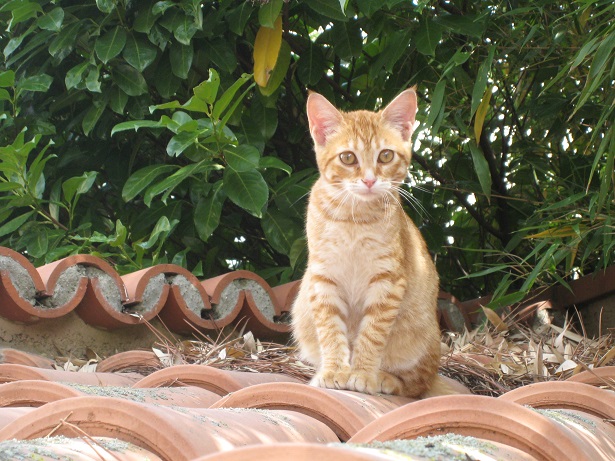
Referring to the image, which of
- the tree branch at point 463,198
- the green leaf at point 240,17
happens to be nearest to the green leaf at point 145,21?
the green leaf at point 240,17

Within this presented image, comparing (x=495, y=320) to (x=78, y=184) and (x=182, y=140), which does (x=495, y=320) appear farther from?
(x=78, y=184)

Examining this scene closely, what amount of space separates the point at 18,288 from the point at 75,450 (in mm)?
2061

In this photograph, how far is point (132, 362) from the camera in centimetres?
302

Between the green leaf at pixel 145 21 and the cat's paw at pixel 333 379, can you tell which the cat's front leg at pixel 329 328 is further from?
the green leaf at pixel 145 21

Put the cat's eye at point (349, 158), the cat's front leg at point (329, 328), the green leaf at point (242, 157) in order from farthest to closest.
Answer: the green leaf at point (242, 157)
the cat's eye at point (349, 158)
the cat's front leg at point (329, 328)

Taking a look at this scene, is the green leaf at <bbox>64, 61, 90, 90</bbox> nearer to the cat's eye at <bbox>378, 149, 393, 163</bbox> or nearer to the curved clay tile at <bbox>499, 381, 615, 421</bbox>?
the cat's eye at <bbox>378, 149, 393, 163</bbox>

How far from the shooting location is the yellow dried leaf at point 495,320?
12.5ft

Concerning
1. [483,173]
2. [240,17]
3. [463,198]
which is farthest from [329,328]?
[463,198]

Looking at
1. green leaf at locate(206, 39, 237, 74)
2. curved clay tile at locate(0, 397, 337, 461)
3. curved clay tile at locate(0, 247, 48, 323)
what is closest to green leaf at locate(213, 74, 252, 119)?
green leaf at locate(206, 39, 237, 74)

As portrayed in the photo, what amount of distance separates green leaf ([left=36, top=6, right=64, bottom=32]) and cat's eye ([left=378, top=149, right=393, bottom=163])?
2.03 metres

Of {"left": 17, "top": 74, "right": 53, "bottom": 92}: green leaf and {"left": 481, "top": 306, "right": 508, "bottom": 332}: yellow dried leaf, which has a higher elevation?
{"left": 17, "top": 74, "right": 53, "bottom": 92}: green leaf

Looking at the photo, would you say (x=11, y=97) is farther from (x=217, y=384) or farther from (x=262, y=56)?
(x=217, y=384)

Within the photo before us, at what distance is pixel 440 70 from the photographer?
15.3 feet

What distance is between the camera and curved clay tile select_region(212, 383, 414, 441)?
1782mm
